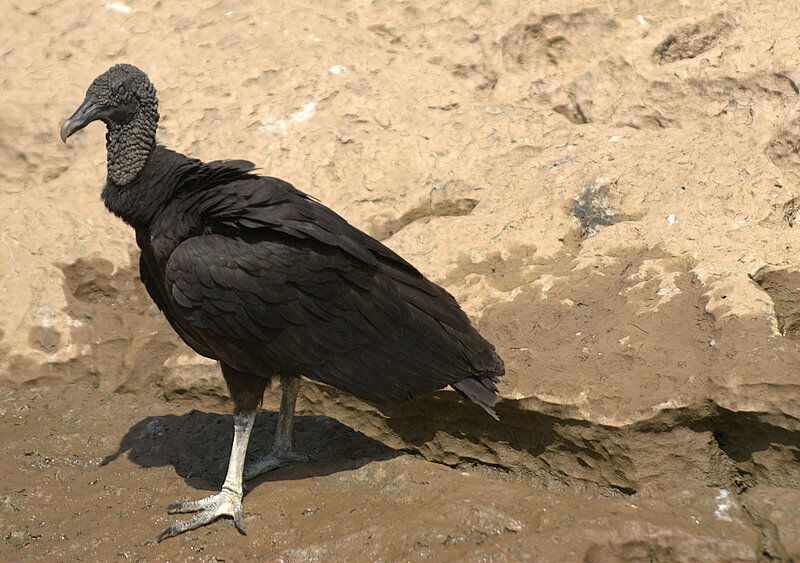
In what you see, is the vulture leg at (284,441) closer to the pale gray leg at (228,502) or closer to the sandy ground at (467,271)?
the sandy ground at (467,271)

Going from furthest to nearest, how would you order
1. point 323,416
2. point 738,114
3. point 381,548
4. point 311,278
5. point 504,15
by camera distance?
point 504,15, point 738,114, point 323,416, point 311,278, point 381,548

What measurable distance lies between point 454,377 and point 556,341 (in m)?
0.69

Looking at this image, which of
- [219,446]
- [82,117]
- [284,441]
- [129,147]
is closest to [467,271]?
[284,441]

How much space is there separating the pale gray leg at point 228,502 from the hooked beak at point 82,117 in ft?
5.12

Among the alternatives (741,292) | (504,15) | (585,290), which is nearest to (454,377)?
(585,290)

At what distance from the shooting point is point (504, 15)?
6.16 m

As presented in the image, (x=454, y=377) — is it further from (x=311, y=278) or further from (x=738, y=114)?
(x=738, y=114)

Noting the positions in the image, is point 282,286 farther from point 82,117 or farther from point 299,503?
point 82,117

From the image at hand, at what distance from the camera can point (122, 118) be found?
366 centimetres

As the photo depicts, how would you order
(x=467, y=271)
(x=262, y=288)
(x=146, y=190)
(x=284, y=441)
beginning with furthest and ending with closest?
(x=467, y=271) → (x=284, y=441) → (x=146, y=190) → (x=262, y=288)

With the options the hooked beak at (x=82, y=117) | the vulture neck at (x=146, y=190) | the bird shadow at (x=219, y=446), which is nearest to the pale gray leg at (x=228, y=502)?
the bird shadow at (x=219, y=446)

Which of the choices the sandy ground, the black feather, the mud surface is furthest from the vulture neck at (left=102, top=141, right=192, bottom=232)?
the mud surface

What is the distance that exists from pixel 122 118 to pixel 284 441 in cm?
184

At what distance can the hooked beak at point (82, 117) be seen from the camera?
3.57 m
